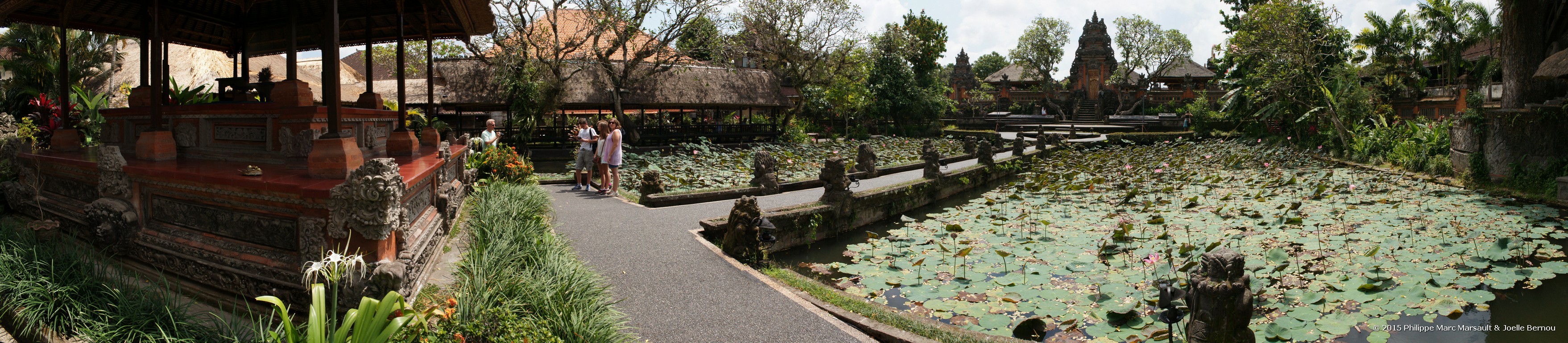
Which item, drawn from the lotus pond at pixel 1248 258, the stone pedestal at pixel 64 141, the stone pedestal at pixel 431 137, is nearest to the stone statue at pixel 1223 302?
the lotus pond at pixel 1248 258

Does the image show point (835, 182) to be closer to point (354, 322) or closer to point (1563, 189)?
point (354, 322)

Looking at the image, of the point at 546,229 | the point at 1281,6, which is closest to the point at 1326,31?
the point at 1281,6

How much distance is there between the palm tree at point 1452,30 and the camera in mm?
22438

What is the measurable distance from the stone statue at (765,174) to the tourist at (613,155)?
2.10 metres

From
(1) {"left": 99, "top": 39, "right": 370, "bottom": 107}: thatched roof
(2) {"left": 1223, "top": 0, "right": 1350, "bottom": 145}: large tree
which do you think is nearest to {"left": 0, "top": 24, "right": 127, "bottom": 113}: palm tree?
(1) {"left": 99, "top": 39, "right": 370, "bottom": 107}: thatched roof

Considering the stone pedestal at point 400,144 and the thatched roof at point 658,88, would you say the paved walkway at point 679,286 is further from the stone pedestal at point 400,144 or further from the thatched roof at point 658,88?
the thatched roof at point 658,88

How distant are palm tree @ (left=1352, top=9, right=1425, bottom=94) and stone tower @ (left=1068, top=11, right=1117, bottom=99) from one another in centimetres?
1568

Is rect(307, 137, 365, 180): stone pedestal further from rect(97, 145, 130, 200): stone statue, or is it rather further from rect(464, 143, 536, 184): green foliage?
rect(464, 143, 536, 184): green foliage

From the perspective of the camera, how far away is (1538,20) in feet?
40.9

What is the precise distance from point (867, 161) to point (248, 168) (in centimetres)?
1141

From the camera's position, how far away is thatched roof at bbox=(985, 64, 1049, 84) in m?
46.2

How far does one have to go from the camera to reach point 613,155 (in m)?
10.7

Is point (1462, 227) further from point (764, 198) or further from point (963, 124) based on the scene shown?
point (963, 124)

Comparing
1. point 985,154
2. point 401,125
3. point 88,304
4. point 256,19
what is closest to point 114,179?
point 88,304
